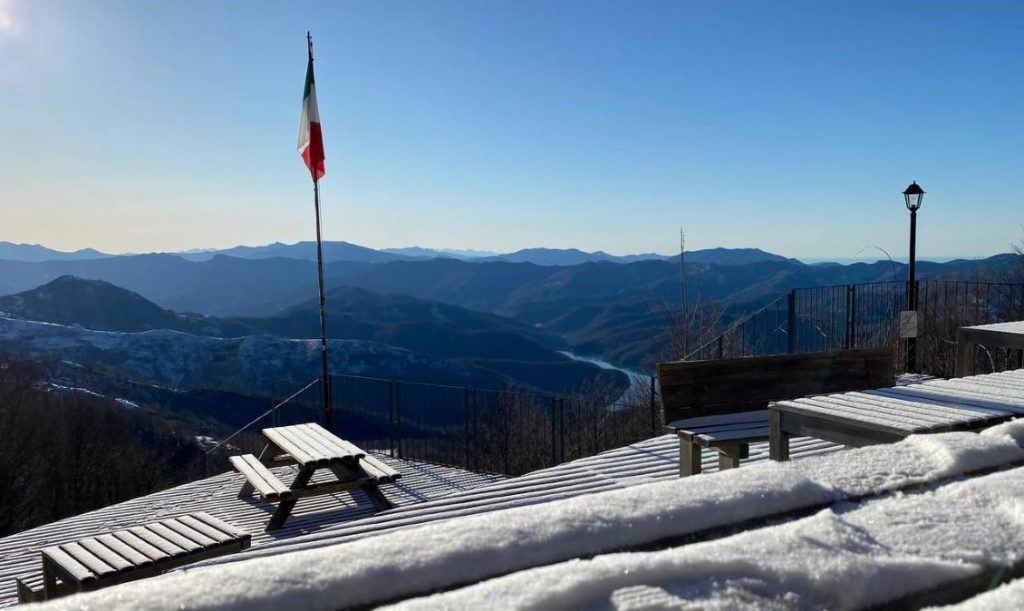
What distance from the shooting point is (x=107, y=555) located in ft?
15.1

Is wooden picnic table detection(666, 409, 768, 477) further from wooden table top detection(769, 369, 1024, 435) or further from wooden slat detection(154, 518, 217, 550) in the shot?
wooden slat detection(154, 518, 217, 550)

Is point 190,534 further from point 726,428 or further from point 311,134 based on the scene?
point 311,134

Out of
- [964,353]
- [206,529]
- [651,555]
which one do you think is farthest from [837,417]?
[206,529]

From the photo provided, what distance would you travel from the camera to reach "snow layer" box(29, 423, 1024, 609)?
113 centimetres

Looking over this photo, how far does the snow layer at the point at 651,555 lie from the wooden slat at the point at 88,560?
3.76 metres

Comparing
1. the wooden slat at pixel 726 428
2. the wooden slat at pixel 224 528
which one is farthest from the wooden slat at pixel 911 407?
the wooden slat at pixel 224 528

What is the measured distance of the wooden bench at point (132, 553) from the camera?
14.3ft

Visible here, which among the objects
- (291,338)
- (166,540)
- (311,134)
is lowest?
(291,338)

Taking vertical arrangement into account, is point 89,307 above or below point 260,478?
below

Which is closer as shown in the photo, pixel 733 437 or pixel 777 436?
pixel 777 436

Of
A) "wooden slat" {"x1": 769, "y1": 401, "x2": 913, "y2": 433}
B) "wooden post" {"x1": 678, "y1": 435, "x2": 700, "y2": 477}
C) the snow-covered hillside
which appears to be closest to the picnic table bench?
"wooden post" {"x1": 678, "y1": 435, "x2": 700, "y2": 477}

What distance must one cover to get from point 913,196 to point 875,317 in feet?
18.8

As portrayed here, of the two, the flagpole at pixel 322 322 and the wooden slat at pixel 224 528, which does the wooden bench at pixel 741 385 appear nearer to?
the wooden slat at pixel 224 528

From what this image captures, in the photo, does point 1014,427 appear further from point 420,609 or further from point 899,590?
point 420,609
